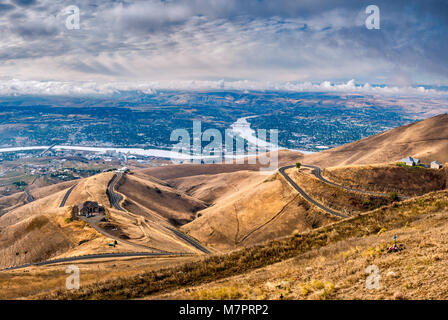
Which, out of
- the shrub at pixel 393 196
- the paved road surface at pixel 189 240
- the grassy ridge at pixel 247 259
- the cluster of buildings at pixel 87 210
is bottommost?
the paved road surface at pixel 189 240

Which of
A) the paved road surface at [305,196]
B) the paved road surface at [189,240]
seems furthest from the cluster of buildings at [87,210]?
the paved road surface at [305,196]

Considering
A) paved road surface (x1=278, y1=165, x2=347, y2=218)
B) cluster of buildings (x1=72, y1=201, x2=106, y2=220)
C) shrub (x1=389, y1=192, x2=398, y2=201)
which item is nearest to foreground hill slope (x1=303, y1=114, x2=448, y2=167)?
shrub (x1=389, y1=192, x2=398, y2=201)

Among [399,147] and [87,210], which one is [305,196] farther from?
[399,147]

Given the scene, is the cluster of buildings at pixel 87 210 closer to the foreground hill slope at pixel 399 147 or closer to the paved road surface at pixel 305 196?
the paved road surface at pixel 305 196

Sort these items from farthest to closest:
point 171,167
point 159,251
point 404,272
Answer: point 171,167 < point 159,251 < point 404,272

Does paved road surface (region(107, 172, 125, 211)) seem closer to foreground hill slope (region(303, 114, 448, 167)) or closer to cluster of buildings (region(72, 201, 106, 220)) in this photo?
cluster of buildings (region(72, 201, 106, 220))
